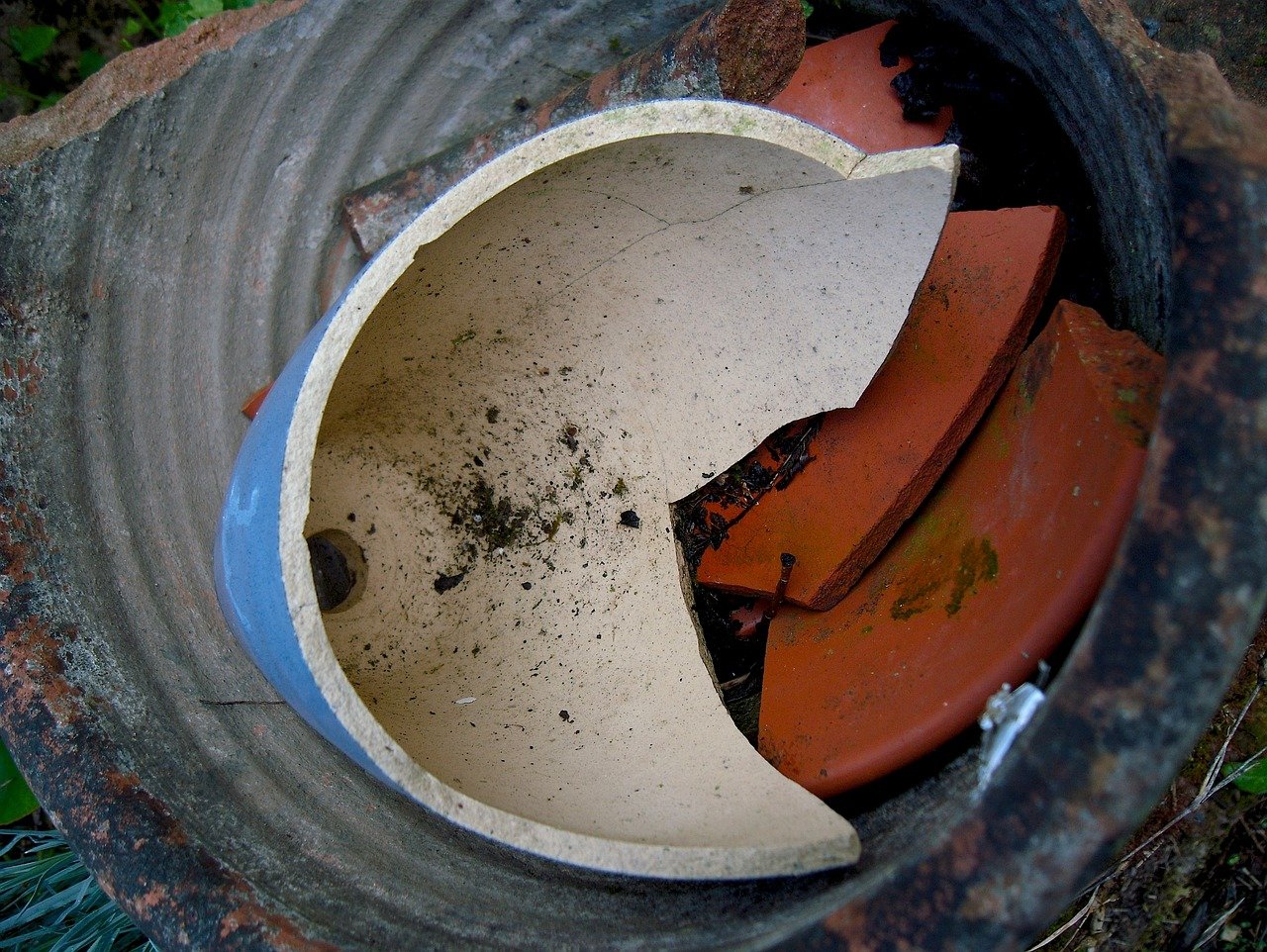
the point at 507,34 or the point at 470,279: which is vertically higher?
the point at 507,34

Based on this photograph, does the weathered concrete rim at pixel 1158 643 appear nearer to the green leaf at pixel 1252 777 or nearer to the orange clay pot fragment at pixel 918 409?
the orange clay pot fragment at pixel 918 409

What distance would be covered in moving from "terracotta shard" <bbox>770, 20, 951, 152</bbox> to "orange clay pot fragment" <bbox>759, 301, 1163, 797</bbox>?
0.56 meters

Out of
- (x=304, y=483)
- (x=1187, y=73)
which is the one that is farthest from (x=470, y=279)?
(x=1187, y=73)

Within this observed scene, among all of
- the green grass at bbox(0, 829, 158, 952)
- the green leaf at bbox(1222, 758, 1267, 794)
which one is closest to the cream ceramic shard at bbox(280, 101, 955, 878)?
the green leaf at bbox(1222, 758, 1267, 794)

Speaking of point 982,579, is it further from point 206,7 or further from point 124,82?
point 206,7

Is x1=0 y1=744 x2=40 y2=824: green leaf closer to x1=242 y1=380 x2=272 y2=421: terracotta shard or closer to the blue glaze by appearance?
x1=242 y1=380 x2=272 y2=421: terracotta shard

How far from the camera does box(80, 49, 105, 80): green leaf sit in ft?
7.60

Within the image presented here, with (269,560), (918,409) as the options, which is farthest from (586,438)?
(269,560)

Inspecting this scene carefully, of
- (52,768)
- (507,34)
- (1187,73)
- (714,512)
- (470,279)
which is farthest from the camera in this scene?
(507,34)

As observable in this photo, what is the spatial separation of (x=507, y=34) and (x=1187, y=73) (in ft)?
4.47

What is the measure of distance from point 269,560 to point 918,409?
0.95 meters

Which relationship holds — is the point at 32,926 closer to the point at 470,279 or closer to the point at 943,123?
the point at 470,279

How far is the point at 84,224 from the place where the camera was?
5.06 ft

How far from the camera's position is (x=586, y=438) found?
5.68 feet
